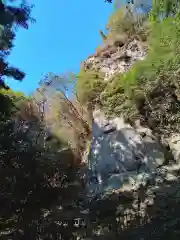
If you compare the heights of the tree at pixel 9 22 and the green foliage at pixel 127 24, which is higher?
the green foliage at pixel 127 24

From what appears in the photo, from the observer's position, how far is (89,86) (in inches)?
683

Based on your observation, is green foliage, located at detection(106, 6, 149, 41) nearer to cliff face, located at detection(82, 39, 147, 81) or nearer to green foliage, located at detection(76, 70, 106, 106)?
cliff face, located at detection(82, 39, 147, 81)

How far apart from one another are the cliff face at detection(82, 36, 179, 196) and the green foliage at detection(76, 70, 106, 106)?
593mm

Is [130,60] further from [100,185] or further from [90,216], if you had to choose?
[90,216]

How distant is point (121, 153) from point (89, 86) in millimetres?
4722

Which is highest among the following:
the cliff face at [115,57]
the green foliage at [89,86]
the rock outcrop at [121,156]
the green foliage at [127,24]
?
the green foliage at [127,24]

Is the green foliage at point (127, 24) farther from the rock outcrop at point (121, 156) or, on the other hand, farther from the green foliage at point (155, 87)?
the rock outcrop at point (121, 156)

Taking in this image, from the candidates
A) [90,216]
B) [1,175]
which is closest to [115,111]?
[90,216]

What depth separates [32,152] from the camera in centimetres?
788

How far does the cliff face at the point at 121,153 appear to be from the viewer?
1251 cm

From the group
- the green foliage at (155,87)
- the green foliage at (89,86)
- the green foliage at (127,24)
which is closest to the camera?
the green foliage at (155,87)

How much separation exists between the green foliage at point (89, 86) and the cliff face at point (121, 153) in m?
0.59

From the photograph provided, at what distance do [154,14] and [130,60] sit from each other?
287 inches

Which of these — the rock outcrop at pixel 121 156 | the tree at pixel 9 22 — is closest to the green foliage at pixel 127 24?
the rock outcrop at pixel 121 156
